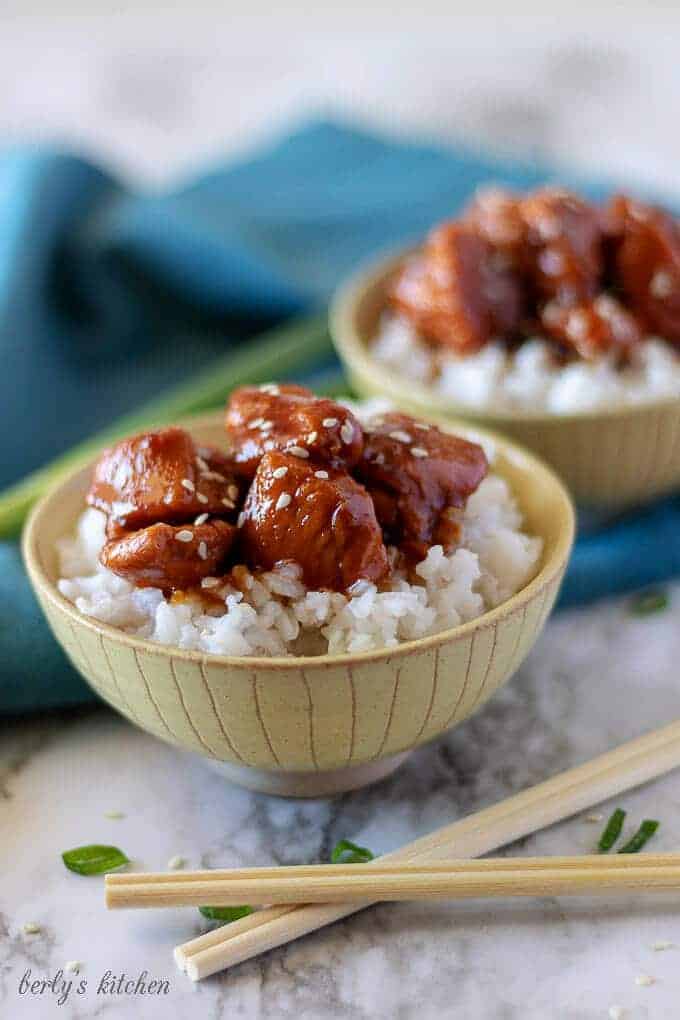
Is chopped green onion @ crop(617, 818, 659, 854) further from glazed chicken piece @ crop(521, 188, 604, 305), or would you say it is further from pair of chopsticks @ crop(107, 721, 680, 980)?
glazed chicken piece @ crop(521, 188, 604, 305)

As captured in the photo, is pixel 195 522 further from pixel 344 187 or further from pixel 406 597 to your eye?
pixel 344 187

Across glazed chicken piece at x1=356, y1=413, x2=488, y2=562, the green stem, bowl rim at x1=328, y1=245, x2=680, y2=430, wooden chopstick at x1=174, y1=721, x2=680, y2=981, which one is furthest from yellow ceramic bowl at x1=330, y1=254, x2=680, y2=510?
wooden chopstick at x1=174, y1=721, x2=680, y2=981

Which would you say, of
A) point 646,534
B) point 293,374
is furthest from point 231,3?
point 646,534

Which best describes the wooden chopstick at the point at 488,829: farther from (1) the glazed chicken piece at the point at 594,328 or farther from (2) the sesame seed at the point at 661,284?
(2) the sesame seed at the point at 661,284

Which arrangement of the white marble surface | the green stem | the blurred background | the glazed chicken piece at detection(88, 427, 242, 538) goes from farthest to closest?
the blurred background
the green stem
the glazed chicken piece at detection(88, 427, 242, 538)
the white marble surface

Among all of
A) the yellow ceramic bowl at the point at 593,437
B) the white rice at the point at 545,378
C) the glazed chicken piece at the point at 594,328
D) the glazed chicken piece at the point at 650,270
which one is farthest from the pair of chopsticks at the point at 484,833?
the glazed chicken piece at the point at 650,270

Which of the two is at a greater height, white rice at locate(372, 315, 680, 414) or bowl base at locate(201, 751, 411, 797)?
white rice at locate(372, 315, 680, 414)

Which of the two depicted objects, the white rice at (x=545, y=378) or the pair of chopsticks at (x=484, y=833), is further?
the white rice at (x=545, y=378)
